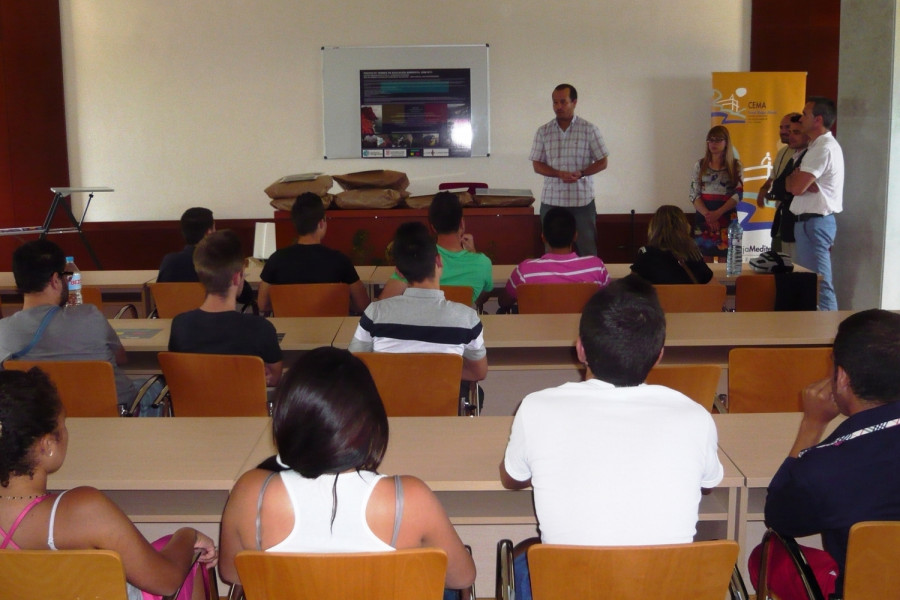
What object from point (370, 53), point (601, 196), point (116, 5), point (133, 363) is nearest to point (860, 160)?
point (601, 196)

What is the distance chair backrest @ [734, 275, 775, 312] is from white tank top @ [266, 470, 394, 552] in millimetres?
3288

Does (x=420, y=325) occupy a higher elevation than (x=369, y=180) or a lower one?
lower

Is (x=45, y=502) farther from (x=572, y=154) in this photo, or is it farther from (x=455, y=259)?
(x=572, y=154)

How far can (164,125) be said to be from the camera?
844cm

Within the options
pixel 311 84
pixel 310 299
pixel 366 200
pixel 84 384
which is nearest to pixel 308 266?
pixel 310 299

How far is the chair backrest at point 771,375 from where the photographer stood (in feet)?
9.52

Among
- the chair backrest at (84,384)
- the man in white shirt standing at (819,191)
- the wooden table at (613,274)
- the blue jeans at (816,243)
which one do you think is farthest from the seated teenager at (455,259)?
the blue jeans at (816,243)

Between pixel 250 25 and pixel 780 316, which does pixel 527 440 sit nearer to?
pixel 780 316

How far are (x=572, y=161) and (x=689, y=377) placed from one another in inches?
166

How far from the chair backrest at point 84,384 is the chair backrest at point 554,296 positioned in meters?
1.94

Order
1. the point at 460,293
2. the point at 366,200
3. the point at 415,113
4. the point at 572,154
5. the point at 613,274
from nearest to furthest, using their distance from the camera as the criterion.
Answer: the point at 460,293, the point at 613,274, the point at 572,154, the point at 366,200, the point at 415,113

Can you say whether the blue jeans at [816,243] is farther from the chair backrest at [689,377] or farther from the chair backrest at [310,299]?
the chair backrest at [689,377]

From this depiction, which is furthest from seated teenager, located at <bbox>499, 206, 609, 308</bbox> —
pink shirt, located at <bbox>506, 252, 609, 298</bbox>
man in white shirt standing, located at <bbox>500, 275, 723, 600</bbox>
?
man in white shirt standing, located at <bbox>500, 275, 723, 600</bbox>

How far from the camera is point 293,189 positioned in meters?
7.39
